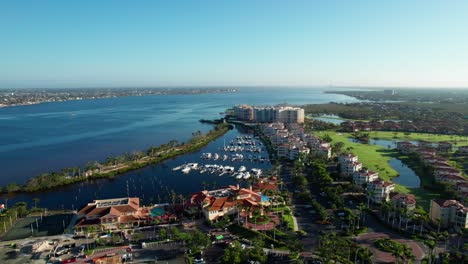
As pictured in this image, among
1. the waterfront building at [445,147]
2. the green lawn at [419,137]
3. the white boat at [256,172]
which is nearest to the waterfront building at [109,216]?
the white boat at [256,172]

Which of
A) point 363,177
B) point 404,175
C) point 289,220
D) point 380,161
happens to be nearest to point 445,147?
point 380,161

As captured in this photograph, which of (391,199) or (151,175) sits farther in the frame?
(151,175)

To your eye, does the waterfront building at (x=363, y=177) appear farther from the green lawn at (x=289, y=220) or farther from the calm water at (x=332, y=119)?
the calm water at (x=332, y=119)

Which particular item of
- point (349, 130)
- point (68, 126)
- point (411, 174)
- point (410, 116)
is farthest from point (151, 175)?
point (410, 116)

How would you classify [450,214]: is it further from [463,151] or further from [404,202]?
[463,151]

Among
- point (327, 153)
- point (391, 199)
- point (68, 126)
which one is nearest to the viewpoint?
point (391, 199)

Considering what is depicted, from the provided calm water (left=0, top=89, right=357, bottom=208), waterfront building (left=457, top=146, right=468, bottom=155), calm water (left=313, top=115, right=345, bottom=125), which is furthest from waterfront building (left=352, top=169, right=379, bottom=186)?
calm water (left=313, top=115, right=345, bottom=125)

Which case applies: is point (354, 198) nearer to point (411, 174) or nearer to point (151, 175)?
point (411, 174)
